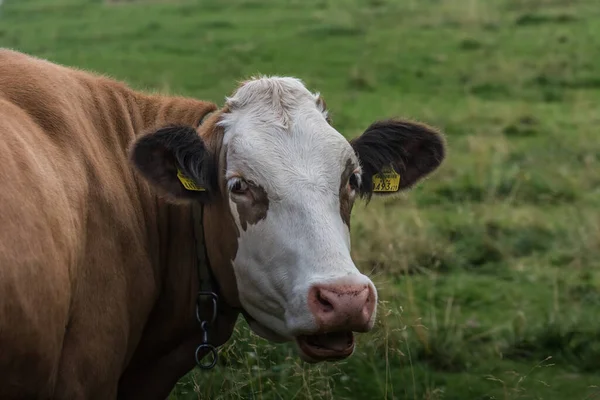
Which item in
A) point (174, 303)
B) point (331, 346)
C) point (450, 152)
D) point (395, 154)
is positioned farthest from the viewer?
point (450, 152)

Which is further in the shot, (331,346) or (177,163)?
(177,163)

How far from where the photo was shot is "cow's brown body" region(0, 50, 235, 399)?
4090 millimetres

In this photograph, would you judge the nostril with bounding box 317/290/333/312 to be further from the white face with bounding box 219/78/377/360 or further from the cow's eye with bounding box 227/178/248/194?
the cow's eye with bounding box 227/178/248/194

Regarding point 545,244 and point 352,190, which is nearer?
point 352,190

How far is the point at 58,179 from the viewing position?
14.6 feet

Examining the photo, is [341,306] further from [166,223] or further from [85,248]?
[166,223]

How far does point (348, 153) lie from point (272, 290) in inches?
27.3

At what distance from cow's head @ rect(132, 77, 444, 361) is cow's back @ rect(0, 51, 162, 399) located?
258mm

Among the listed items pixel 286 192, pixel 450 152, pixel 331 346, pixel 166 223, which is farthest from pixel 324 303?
pixel 450 152

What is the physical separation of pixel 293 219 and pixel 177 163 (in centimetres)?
64

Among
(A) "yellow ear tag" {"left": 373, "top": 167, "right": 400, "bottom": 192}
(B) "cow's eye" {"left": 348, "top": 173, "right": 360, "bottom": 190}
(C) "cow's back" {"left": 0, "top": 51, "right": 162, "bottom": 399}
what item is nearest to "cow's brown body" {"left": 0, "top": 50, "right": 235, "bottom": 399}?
(C) "cow's back" {"left": 0, "top": 51, "right": 162, "bottom": 399}

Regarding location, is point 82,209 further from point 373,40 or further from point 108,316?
point 373,40

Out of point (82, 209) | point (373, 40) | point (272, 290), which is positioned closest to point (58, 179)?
point (82, 209)

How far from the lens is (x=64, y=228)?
4.33m
